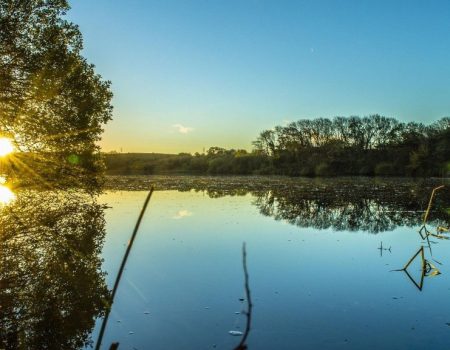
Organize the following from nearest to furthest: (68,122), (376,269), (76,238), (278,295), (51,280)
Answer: (278,295)
(51,280)
(376,269)
(76,238)
(68,122)

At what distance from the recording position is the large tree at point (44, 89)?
15.3 metres

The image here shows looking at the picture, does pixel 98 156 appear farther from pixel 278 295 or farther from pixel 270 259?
pixel 278 295

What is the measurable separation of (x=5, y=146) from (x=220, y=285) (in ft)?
36.6

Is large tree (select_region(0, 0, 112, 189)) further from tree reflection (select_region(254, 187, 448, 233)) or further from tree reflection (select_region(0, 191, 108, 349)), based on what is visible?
tree reflection (select_region(254, 187, 448, 233))

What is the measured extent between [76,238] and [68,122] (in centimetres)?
586

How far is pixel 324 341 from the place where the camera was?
6680mm

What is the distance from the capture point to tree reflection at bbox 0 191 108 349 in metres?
6.85

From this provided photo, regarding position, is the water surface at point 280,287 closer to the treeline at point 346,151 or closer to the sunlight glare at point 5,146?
the sunlight glare at point 5,146

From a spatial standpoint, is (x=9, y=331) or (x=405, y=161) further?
(x=405, y=161)

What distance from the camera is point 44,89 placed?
52.5 feet

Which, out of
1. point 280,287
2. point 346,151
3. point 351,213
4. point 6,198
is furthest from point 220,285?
point 346,151

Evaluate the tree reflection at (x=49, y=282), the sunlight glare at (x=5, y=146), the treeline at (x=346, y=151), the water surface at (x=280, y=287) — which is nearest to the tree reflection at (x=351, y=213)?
the water surface at (x=280, y=287)

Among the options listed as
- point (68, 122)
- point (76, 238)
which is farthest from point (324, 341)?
point (68, 122)

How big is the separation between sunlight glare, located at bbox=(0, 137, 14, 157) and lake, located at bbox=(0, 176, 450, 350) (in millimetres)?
2884
